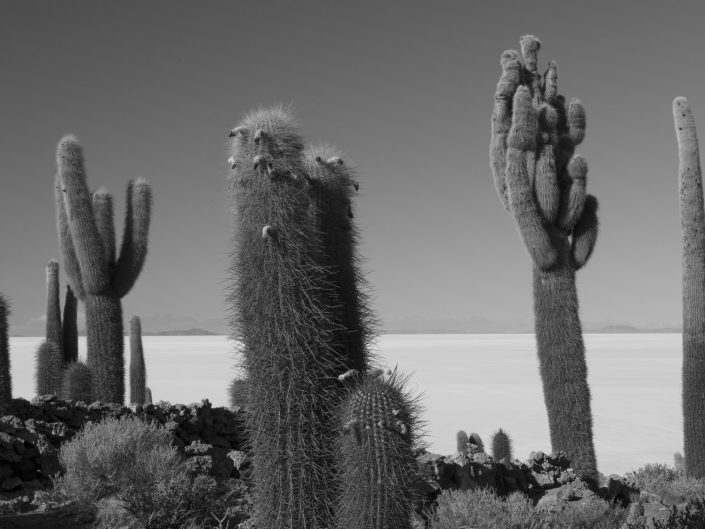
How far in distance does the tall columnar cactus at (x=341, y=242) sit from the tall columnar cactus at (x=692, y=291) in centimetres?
829

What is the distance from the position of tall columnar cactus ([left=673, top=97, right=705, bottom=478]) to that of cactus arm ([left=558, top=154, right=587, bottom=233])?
76.9 inches

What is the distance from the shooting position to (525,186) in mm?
13484

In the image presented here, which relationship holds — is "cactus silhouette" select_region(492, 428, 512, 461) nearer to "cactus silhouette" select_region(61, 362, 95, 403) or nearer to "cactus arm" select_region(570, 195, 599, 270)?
"cactus arm" select_region(570, 195, 599, 270)

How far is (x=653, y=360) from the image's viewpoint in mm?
58625

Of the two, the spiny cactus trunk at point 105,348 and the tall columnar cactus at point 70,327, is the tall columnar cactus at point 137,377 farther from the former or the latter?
the spiny cactus trunk at point 105,348

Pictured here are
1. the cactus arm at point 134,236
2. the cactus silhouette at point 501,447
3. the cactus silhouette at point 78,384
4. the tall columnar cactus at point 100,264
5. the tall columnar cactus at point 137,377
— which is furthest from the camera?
the tall columnar cactus at point 137,377

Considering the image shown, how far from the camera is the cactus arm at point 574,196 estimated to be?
13.8 meters

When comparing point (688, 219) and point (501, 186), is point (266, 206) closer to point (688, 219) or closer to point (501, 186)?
point (501, 186)

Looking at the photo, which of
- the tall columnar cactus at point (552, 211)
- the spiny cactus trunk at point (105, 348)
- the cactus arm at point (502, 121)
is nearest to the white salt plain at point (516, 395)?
the spiny cactus trunk at point (105, 348)

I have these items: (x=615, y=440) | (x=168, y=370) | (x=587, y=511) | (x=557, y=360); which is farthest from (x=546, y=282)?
(x=168, y=370)

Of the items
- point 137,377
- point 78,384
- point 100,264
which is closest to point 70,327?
point 137,377

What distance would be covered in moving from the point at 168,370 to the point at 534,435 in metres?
A: 34.5

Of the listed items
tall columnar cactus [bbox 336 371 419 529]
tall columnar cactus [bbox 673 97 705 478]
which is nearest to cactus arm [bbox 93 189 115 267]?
tall columnar cactus [bbox 336 371 419 529]

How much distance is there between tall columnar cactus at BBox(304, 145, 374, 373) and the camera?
23.6 feet
